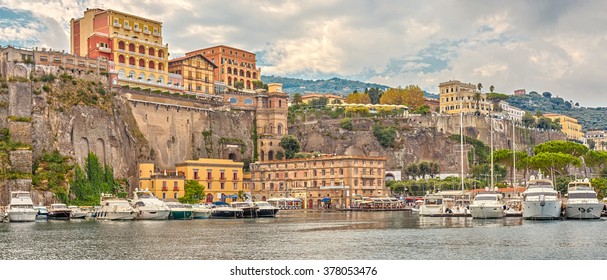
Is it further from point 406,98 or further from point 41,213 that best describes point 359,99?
point 41,213

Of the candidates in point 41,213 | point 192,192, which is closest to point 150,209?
point 41,213

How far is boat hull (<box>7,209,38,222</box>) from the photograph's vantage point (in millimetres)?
42062

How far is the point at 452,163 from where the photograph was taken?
3024 inches

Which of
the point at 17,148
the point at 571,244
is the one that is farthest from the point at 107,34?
the point at 571,244

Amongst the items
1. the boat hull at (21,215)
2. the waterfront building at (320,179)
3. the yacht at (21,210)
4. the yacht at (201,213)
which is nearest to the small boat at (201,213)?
the yacht at (201,213)

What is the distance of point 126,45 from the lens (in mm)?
64625

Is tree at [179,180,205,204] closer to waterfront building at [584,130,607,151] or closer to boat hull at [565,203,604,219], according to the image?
boat hull at [565,203,604,219]

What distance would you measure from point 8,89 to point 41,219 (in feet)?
42.3

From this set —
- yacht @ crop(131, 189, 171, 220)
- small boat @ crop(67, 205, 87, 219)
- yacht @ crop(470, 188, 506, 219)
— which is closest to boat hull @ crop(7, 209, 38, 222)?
small boat @ crop(67, 205, 87, 219)

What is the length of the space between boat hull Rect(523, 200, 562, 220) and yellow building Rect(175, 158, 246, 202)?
29.5m

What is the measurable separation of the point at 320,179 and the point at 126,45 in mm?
20497

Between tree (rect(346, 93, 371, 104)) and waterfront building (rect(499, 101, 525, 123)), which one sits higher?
tree (rect(346, 93, 371, 104))

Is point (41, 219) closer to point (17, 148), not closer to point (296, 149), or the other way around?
point (17, 148)

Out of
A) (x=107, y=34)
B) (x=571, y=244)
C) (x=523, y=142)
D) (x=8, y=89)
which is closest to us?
(x=571, y=244)
